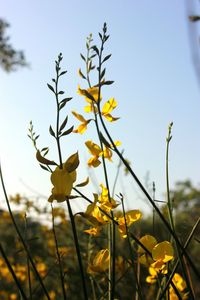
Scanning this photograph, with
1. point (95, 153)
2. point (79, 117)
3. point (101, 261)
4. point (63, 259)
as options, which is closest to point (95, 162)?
point (95, 153)

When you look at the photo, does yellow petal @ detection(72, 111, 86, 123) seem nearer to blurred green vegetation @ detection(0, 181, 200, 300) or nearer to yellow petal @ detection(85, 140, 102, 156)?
yellow petal @ detection(85, 140, 102, 156)

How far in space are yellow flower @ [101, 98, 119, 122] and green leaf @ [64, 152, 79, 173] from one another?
327mm

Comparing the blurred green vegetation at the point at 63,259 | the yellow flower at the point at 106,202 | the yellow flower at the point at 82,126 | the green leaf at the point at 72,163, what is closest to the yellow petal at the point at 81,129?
the yellow flower at the point at 82,126

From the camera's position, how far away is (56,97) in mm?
1009

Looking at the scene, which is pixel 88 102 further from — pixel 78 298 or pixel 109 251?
pixel 78 298

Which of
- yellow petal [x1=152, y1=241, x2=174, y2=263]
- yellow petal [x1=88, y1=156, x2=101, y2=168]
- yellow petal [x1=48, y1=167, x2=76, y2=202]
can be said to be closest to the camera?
yellow petal [x1=48, y1=167, x2=76, y2=202]

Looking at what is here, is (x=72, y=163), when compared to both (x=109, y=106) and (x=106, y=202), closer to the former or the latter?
(x=106, y=202)

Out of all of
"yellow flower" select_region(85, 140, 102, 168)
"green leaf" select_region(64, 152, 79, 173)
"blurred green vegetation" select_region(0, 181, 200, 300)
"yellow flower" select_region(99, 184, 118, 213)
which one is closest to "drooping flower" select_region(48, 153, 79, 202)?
"green leaf" select_region(64, 152, 79, 173)

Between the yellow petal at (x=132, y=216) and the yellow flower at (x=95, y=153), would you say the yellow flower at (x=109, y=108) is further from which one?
the yellow petal at (x=132, y=216)

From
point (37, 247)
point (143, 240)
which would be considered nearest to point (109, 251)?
point (143, 240)

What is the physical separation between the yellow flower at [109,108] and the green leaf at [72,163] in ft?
1.07

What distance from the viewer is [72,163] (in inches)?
37.2

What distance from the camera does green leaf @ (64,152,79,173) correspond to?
3.10ft

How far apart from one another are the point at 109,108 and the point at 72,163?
34 cm
